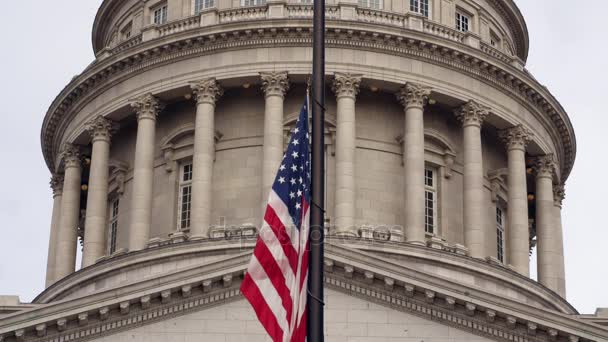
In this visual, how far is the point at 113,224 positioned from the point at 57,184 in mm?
5833

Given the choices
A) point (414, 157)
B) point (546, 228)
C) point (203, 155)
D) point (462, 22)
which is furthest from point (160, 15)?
point (546, 228)

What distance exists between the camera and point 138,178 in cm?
5600

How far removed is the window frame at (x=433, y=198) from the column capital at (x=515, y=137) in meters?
3.26

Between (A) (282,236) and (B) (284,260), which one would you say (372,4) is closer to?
(A) (282,236)

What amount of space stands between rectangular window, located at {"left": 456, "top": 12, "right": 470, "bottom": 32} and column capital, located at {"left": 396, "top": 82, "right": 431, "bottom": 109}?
5.20 meters

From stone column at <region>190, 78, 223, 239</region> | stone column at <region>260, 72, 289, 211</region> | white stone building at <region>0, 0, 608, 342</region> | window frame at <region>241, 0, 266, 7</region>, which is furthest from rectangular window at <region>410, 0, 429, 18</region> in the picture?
stone column at <region>190, 78, 223, 239</region>

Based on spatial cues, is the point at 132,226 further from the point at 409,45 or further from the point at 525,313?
the point at 525,313

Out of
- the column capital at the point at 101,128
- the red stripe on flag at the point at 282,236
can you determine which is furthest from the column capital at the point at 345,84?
the red stripe on flag at the point at 282,236

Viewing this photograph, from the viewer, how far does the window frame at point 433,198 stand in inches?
2208

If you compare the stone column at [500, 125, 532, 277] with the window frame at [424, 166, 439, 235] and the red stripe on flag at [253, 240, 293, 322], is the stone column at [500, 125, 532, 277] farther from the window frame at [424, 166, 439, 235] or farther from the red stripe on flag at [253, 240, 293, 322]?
the red stripe on flag at [253, 240, 293, 322]

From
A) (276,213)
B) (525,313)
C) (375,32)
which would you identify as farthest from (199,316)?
(375,32)

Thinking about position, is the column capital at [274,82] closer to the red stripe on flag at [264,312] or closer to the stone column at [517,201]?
the stone column at [517,201]

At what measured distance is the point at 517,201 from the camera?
57844 mm

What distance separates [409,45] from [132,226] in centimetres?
1145
